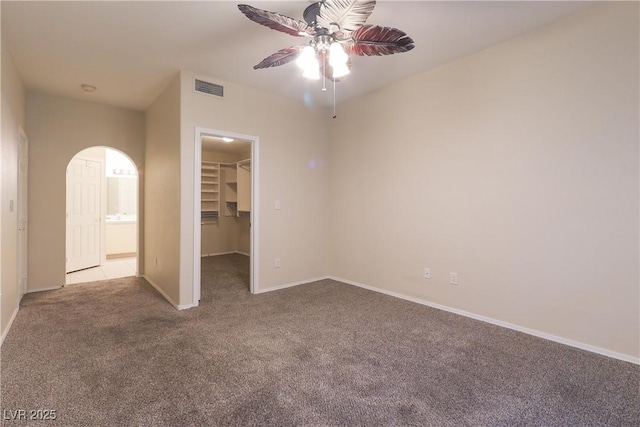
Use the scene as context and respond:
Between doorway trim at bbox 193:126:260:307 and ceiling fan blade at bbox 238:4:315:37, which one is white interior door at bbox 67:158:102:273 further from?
ceiling fan blade at bbox 238:4:315:37

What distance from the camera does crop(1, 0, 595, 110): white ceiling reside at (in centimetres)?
235

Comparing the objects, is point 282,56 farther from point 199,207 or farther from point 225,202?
point 225,202

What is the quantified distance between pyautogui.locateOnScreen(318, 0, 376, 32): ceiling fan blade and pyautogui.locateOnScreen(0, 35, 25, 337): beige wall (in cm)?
270

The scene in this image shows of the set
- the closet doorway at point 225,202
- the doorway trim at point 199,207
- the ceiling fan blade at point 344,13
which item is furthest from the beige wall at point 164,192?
the ceiling fan blade at point 344,13

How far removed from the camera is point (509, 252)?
2.85 metres

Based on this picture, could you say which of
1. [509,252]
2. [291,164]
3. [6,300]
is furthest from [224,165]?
[509,252]

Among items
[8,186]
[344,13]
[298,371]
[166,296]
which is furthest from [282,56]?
[166,296]

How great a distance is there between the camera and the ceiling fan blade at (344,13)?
180 centimetres

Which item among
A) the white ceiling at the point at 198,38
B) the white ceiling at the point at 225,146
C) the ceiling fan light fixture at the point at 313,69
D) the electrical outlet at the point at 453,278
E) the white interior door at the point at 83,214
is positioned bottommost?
the electrical outlet at the point at 453,278

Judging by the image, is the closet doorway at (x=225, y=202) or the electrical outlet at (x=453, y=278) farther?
the closet doorway at (x=225, y=202)

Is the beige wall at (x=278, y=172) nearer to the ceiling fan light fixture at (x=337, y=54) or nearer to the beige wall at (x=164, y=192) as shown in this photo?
the beige wall at (x=164, y=192)

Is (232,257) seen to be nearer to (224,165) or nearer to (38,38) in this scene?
(224,165)

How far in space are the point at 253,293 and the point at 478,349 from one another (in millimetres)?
2596

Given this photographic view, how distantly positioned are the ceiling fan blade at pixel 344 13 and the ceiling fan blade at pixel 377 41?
0.06m
